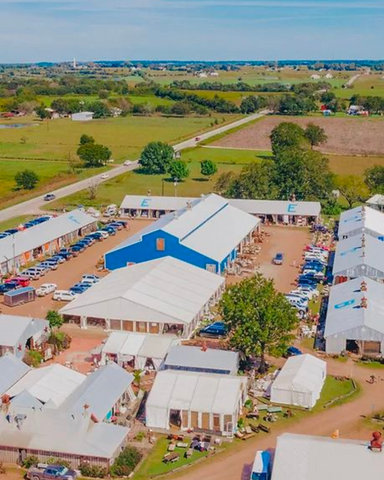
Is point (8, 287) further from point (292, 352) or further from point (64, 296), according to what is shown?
point (292, 352)

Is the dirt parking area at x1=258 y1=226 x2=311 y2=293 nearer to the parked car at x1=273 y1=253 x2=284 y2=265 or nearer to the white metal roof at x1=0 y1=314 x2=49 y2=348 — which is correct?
the parked car at x1=273 y1=253 x2=284 y2=265

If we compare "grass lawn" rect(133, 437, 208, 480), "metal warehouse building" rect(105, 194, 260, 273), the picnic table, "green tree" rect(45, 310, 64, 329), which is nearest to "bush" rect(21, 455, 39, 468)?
"grass lawn" rect(133, 437, 208, 480)

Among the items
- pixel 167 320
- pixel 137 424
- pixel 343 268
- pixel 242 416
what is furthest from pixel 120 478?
pixel 343 268

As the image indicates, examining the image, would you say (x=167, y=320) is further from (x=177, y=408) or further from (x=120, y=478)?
(x=120, y=478)

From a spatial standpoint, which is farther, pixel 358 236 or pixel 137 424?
pixel 358 236

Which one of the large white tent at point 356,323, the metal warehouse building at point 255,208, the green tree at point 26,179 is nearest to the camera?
the large white tent at point 356,323

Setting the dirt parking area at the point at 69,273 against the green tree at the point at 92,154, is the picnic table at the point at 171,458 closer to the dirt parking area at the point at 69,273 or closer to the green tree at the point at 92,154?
the dirt parking area at the point at 69,273

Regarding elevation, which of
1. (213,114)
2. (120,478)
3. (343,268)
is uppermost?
(213,114)

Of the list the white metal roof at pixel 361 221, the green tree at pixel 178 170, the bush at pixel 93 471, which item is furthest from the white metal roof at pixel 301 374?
the green tree at pixel 178 170
